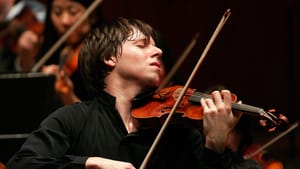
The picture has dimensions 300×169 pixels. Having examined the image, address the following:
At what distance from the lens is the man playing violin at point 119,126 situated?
180cm

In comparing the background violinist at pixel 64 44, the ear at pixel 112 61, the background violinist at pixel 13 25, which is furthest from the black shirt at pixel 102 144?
the background violinist at pixel 13 25

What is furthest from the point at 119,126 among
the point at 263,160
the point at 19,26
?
the point at 19,26

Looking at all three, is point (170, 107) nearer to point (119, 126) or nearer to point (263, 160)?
point (119, 126)

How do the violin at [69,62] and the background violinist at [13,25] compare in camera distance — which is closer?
the violin at [69,62]

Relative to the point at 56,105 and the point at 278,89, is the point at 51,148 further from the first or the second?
the point at 278,89

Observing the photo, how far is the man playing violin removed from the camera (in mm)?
1796

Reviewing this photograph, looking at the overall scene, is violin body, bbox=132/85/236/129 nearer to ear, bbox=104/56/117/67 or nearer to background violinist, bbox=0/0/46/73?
ear, bbox=104/56/117/67

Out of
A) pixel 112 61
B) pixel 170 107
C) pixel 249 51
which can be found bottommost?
pixel 249 51

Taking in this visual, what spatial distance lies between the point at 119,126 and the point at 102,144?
0.07 meters

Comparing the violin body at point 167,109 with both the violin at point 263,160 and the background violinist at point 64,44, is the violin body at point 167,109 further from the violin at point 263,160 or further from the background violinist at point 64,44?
the background violinist at point 64,44

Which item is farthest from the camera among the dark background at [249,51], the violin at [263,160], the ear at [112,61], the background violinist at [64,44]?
the dark background at [249,51]

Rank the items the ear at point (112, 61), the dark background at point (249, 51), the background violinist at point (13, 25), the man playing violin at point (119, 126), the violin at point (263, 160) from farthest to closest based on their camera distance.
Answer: the dark background at point (249, 51) → the background violinist at point (13, 25) → the violin at point (263, 160) → the ear at point (112, 61) → the man playing violin at point (119, 126)

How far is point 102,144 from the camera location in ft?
6.19

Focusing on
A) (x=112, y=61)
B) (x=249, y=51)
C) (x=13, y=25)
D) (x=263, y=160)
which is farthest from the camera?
(x=249, y=51)
